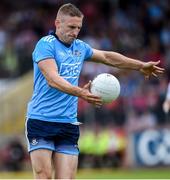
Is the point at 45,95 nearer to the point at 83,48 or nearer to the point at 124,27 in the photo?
the point at 83,48

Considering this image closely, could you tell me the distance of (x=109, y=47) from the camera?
73.5 ft

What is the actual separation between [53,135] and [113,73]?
10.9 m

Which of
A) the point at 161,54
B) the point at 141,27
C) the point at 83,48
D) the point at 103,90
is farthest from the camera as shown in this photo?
the point at 141,27

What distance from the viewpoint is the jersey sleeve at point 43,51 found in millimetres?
9133

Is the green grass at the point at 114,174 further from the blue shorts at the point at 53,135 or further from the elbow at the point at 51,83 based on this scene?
the elbow at the point at 51,83

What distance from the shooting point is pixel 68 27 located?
918cm

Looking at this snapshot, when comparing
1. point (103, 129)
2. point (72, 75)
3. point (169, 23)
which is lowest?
point (103, 129)

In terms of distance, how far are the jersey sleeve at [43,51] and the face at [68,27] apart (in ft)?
0.59

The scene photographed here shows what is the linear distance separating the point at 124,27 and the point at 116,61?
13.5 meters

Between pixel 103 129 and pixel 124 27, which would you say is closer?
pixel 103 129

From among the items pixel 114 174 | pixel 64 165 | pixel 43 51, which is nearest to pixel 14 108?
pixel 114 174

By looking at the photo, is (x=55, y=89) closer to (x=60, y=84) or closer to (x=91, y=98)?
(x=60, y=84)

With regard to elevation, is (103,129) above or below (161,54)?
below

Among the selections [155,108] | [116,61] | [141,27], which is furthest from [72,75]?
[141,27]
